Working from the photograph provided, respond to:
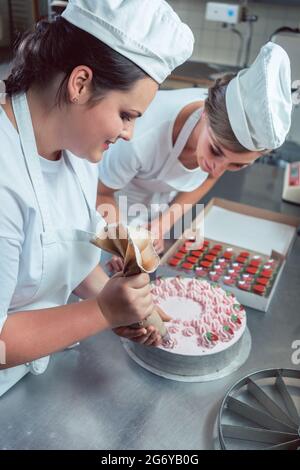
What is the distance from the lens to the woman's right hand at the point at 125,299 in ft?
2.53

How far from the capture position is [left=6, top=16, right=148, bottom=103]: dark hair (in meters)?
0.68

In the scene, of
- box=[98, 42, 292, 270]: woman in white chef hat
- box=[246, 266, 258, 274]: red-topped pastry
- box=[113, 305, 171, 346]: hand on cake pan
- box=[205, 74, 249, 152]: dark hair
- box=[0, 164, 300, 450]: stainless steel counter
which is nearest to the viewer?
box=[0, 164, 300, 450]: stainless steel counter

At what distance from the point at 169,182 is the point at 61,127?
0.80m

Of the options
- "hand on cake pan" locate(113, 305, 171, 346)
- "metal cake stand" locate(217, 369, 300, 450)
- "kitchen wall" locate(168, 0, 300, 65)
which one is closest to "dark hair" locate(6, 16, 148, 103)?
"hand on cake pan" locate(113, 305, 171, 346)

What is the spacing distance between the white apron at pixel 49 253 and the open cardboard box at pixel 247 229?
1.15ft

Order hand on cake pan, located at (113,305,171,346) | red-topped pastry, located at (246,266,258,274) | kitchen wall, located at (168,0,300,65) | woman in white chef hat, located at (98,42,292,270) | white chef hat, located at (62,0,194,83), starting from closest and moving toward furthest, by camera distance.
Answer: white chef hat, located at (62,0,194,83)
hand on cake pan, located at (113,305,171,346)
woman in white chef hat, located at (98,42,292,270)
red-topped pastry, located at (246,266,258,274)
kitchen wall, located at (168,0,300,65)

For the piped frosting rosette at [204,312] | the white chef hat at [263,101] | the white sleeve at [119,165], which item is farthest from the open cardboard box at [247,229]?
the white chef hat at [263,101]

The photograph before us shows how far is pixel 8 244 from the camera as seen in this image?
2.26ft

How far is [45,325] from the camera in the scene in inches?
29.5

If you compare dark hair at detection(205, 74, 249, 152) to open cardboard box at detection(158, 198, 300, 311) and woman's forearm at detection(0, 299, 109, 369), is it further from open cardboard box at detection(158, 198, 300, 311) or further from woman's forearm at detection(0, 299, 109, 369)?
woman's forearm at detection(0, 299, 109, 369)

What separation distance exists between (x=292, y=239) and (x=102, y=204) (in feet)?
2.12

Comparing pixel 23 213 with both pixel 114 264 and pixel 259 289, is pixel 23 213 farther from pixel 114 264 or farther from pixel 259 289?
pixel 259 289

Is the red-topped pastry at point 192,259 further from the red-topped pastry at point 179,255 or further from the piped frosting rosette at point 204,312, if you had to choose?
the piped frosting rosette at point 204,312
